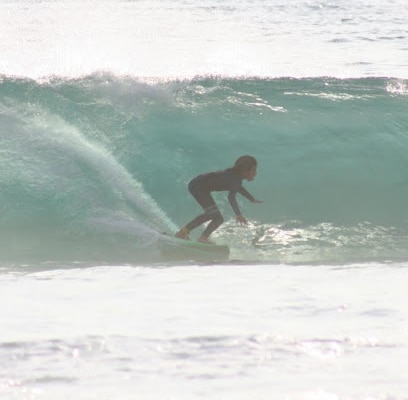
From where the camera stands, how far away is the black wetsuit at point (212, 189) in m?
10.7

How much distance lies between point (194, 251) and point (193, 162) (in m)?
3.19

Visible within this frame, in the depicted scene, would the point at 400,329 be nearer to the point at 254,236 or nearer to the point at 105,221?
the point at 254,236

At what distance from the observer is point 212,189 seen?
11.0 metres

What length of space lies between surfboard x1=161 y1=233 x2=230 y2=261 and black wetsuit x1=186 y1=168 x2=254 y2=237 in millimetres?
213

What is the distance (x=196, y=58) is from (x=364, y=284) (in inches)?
577

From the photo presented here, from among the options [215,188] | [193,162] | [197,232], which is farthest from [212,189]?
[193,162]

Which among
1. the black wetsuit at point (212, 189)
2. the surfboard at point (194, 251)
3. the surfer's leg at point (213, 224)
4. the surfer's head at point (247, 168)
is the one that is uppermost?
the surfer's head at point (247, 168)

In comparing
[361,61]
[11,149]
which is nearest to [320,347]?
[11,149]

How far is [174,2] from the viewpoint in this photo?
107 ft

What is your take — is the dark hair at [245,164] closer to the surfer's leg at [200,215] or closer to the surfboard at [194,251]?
the surfer's leg at [200,215]

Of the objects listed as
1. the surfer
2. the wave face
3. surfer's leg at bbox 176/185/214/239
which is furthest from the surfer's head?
the wave face

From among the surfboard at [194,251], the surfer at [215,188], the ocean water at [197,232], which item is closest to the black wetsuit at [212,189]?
the surfer at [215,188]

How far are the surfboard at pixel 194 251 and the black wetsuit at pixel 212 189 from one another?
21 centimetres

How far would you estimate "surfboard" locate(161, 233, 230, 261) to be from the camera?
10.4 metres
